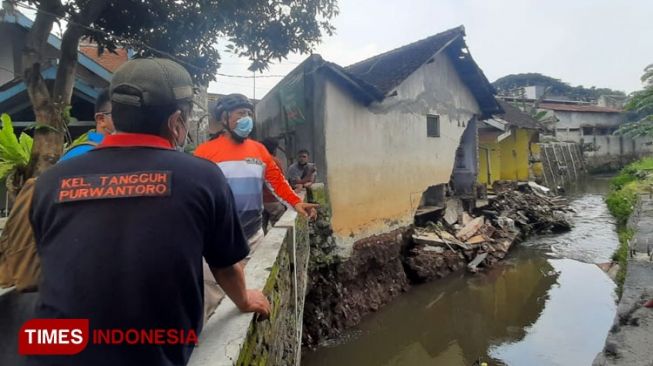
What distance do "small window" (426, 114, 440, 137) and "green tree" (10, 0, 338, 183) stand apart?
15.7 ft

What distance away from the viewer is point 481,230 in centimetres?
1291

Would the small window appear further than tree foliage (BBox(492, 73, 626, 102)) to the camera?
No

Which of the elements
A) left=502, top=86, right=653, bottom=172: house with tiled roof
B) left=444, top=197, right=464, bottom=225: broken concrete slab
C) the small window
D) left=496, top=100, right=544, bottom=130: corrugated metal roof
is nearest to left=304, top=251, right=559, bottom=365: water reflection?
left=444, top=197, right=464, bottom=225: broken concrete slab

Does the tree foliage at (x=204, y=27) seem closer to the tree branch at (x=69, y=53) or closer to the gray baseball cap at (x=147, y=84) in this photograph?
the tree branch at (x=69, y=53)

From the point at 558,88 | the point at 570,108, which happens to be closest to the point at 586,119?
the point at 570,108

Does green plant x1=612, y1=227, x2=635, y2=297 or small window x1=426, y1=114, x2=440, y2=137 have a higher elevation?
small window x1=426, y1=114, x2=440, y2=137

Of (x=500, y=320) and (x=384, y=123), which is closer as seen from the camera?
(x=500, y=320)

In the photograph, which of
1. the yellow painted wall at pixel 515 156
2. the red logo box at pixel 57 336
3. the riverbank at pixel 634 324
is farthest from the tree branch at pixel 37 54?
the yellow painted wall at pixel 515 156

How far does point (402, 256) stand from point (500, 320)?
2.66 m

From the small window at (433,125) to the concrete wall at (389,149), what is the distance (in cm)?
15

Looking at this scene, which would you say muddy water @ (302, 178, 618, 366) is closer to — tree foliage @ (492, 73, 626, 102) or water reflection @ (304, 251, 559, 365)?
water reflection @ (304, 251, 559, 365)

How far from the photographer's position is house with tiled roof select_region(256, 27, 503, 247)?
8383mm

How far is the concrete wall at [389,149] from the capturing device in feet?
28.0

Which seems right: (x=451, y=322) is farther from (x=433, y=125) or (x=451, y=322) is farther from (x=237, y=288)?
(x=237, y=288)
